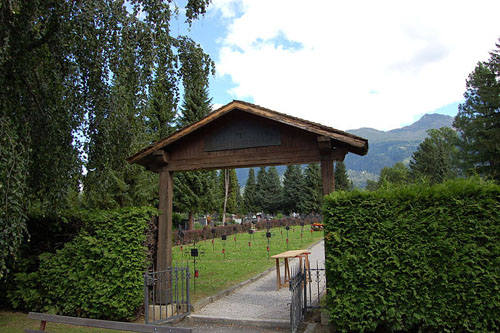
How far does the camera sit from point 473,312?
5.62 meters

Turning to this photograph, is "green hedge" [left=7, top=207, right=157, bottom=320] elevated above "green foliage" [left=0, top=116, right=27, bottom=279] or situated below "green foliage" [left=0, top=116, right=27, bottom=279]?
below

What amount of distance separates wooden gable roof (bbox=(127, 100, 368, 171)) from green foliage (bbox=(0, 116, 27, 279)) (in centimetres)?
367

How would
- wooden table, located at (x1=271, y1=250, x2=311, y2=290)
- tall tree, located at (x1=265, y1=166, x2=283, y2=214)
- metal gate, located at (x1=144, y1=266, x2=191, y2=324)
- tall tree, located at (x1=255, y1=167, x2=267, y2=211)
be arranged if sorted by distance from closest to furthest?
metal gate, located at (x1=144, y1=266, x2=191, y2=324)
wooden table, located at (x1=271, y1=250, x2=311, y2=290)
tall tree, located at (x1=265, y1=166, x2=283, y2=214)
tall tree, located at (x1=255, y1=167, x2=267, y2=211)

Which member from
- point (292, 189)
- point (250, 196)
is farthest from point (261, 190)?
point (292, 189)

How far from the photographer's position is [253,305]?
9094 millimetres

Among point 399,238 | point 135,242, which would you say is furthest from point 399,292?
point 135,242

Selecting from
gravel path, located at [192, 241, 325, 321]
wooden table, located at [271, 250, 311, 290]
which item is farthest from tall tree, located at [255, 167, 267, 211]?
gravel path, located at [192, 241, 325, 321]

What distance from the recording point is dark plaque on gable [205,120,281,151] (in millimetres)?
8039

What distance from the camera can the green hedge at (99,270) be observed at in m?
7.60

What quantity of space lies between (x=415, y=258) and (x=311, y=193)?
52.9 meters

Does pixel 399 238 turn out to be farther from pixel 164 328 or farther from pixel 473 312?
pixel 164 328

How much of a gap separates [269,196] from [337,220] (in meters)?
67.1

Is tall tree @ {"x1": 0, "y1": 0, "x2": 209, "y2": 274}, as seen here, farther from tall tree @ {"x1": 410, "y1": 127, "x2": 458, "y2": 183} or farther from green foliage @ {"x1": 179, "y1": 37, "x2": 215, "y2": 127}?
tall tree @ {"x1": 410, "y1": 127, "x2": 458, "y2": 183}

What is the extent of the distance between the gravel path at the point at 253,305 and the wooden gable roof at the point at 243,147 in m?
3.29
